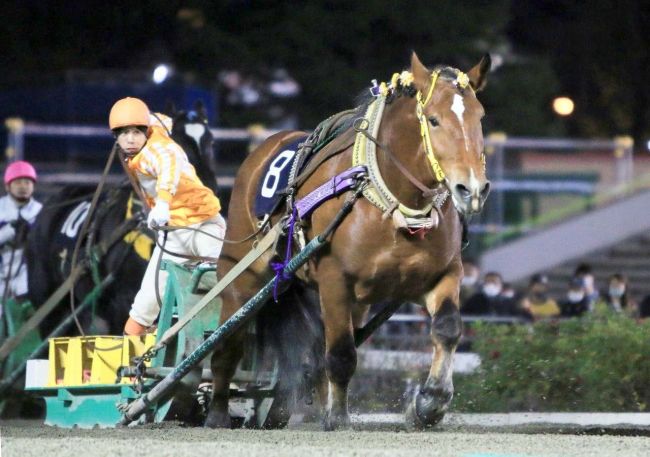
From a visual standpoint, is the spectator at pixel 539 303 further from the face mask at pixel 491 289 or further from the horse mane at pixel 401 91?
the horse mane at pixel 401 91

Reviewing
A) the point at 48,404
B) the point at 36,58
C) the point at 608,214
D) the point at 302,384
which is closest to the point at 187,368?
the point at 302,384

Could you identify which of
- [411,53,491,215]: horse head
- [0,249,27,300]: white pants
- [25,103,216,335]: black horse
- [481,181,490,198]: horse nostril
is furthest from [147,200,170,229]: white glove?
[0,249,27,300]: white pants

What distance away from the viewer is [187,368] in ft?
32.8

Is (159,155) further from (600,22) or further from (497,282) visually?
(600,22)

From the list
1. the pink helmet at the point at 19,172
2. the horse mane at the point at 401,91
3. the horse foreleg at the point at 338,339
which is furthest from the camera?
the pink helmet at the point at 19,172

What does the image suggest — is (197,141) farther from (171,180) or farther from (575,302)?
(575,302)

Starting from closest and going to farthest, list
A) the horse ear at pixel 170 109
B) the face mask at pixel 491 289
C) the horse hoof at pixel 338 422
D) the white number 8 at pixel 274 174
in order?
the horse hoof at pixel 338 422, the white number 8 at pixel 274 174, the horse ear at pixel 170 109, the face mask at pixel 491 289

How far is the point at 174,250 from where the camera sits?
10875 mm

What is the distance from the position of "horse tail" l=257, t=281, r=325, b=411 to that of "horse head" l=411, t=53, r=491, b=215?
1.67 m

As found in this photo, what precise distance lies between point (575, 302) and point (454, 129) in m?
8.71

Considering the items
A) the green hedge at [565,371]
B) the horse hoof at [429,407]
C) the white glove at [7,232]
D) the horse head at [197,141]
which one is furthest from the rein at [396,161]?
the white glove at [7,232]

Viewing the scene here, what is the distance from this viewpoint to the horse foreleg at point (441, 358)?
8.96m

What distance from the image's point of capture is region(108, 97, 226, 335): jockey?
34.1 feet

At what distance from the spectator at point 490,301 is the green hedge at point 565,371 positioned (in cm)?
324
